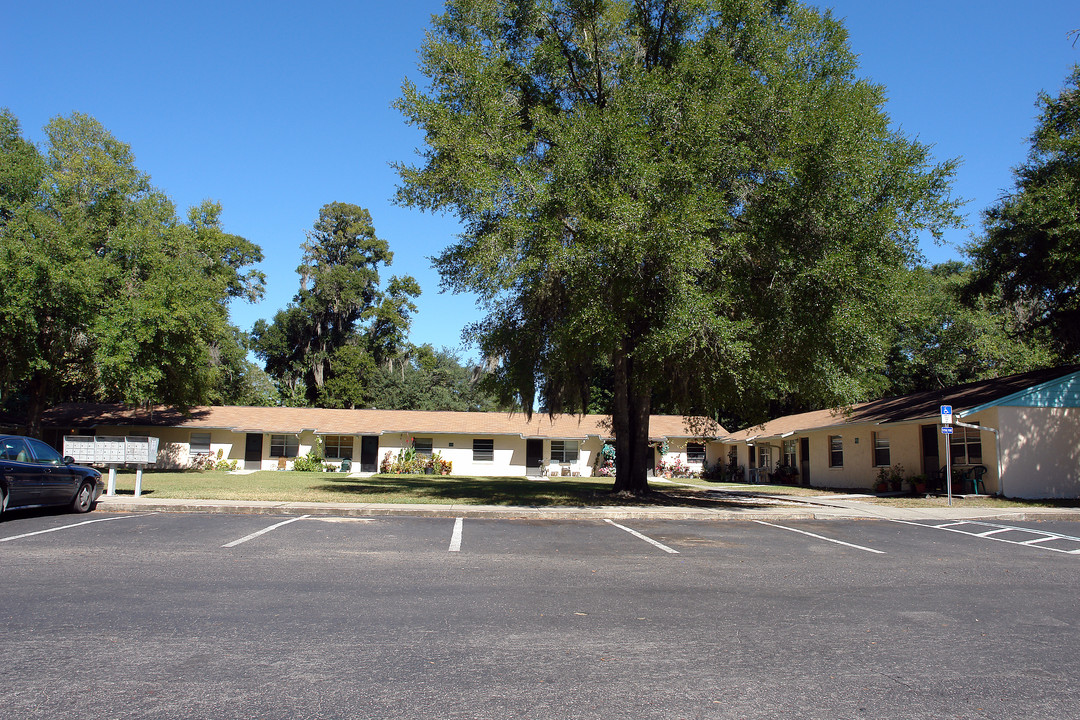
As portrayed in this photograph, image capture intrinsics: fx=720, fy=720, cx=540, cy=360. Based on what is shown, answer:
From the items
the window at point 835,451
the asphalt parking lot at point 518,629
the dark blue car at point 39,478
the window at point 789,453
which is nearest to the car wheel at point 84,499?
the dark blue car at point 39,478

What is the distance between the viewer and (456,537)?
1134 cm

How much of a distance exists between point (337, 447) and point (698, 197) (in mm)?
29622

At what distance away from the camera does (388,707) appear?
13.3ft

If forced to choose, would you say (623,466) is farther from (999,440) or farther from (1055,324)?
(1055,324)

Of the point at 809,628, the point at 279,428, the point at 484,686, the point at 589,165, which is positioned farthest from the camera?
the point at 279,428

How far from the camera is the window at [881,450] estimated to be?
27.5 metres

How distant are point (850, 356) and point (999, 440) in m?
8.60

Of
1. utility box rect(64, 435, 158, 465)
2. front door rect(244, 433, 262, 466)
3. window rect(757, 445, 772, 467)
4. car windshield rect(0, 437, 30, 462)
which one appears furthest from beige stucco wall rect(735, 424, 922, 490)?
front door rect(244, 433, 262, 466)

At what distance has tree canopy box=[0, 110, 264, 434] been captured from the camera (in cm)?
2802

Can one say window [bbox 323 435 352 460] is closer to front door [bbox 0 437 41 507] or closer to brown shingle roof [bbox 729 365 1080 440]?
brown shingle roof [bbox 729 365 1080 440]

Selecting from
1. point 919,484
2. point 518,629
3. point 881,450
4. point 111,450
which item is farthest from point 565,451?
point 518,629

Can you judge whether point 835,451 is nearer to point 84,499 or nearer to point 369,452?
point 369,452

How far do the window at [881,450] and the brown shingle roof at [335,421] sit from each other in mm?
9329

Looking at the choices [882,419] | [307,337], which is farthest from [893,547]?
[307,337]
